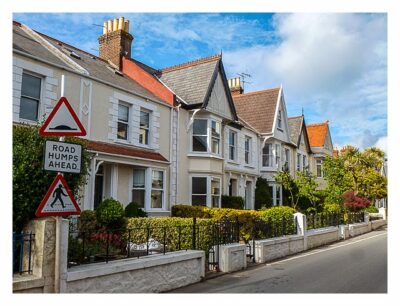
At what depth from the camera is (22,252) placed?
6.09 metres

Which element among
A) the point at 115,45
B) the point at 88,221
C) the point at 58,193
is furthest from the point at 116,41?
the point at 58,193

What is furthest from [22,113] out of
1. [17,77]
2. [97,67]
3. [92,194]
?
[97,67]

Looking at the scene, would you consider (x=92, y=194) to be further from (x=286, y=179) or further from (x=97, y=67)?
(x=286, y=179)

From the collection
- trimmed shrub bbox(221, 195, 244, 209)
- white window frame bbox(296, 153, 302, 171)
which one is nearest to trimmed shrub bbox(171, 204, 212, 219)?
trimmed shrub bbox(221, 195, 244, 209)

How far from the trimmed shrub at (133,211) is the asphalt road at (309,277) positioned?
5.28 m

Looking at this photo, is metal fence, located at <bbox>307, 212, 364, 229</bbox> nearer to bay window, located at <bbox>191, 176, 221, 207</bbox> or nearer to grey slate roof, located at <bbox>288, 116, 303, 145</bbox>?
bay window, located at <bbox>191, 176, 221, 207</bbox>

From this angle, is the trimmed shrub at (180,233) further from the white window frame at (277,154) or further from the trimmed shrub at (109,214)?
the white window frame at (277,154)

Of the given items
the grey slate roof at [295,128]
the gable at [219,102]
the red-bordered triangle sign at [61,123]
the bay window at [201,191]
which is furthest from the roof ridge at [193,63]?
the red-bordered triangle sign at [61,123]

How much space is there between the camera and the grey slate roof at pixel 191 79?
62.5ft

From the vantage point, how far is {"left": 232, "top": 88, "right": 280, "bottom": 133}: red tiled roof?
1044 inches

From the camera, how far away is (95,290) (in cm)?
677

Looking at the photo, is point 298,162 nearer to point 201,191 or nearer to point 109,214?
point 201,191

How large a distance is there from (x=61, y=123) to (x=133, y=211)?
9.36m
